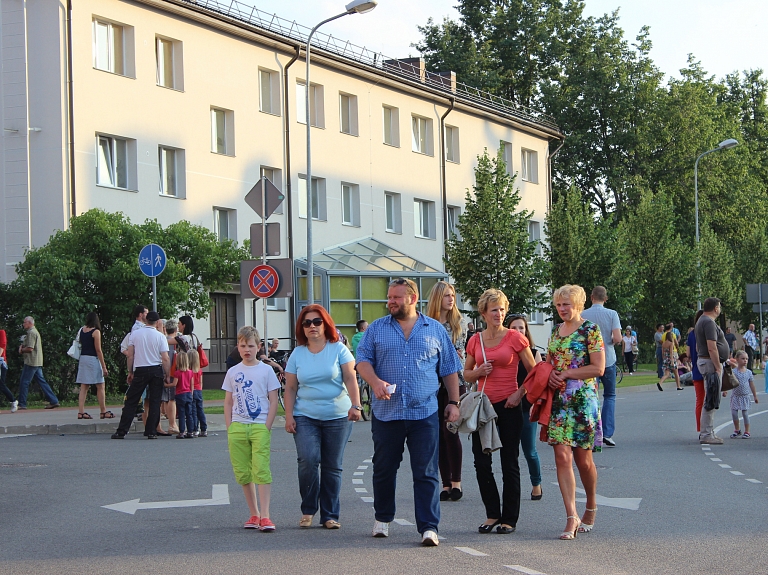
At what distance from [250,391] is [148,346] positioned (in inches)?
344

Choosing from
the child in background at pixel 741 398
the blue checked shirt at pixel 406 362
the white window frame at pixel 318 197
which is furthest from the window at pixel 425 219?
the blue checked shirt at pixel 406 362

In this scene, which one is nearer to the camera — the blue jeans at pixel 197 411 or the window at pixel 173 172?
the blue jeans at pixel 197 411

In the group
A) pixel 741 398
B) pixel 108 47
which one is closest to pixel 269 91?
pixel 108 47

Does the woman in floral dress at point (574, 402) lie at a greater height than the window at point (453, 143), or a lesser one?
lesser

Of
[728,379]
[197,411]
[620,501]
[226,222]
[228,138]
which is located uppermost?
[228,138]

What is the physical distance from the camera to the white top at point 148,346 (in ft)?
56.5

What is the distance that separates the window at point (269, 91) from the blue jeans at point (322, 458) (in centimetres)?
2941

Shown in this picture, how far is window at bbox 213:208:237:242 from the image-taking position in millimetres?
35300

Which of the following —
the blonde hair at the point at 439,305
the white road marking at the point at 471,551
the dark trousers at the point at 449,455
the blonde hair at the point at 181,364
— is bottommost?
the white road marking at the point at 471,551

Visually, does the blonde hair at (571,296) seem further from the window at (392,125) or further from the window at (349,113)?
the window at (392,125)

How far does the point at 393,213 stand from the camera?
4338cm

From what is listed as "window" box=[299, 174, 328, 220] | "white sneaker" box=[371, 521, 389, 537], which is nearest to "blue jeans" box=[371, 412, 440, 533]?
"white sneaker" box=[371, 521, 389, 537]

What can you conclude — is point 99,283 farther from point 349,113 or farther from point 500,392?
point 500,392

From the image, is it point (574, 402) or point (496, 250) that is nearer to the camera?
point (574, 402)
